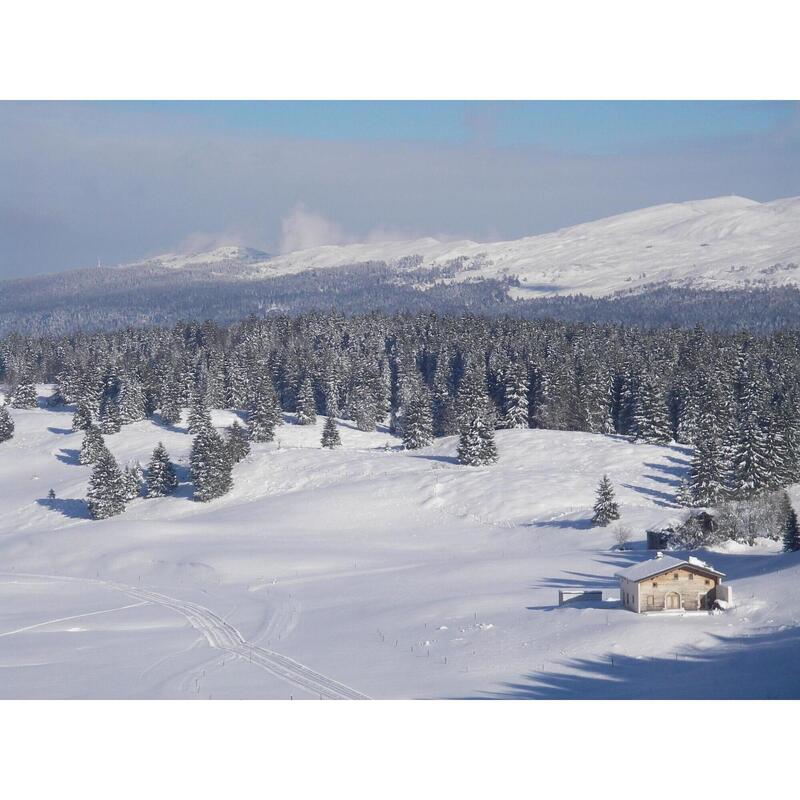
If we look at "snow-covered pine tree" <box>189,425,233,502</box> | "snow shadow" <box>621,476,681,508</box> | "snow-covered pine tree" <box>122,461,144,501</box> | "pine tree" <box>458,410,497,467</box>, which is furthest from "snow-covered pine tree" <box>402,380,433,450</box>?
"snow-covered pine tree" <box>122,461,144,501</box>

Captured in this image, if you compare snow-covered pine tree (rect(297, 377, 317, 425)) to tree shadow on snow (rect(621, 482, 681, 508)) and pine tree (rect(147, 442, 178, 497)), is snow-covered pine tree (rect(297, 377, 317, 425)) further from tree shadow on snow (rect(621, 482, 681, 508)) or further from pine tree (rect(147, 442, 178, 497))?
tree shadow on snow (rect(621, 482, 681, 508))

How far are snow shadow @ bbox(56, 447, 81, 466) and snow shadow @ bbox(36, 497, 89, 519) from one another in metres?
11.5

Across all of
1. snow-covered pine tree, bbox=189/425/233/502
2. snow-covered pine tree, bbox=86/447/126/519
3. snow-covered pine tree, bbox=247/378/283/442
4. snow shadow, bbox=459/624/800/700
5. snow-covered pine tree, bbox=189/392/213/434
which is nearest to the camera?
snow shadow, bbox=459/624/800/700

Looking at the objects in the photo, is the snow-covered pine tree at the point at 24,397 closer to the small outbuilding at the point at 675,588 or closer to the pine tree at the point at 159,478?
the pine tree at the point at 159,478

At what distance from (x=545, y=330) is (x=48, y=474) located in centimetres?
6733

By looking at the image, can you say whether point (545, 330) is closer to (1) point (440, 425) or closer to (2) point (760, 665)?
(1) point (440, 425)

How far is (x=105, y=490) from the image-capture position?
2822 inches

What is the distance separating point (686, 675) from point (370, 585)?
69.7ft

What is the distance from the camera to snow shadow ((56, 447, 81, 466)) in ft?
292

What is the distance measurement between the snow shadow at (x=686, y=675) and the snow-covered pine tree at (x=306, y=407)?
2666 inches

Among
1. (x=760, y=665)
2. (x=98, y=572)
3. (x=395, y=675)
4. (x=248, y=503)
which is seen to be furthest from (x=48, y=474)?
(x=760, y=665)

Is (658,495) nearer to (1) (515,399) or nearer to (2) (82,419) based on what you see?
(1) (515,399)

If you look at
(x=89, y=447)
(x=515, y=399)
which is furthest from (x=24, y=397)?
(x=515, y=399)

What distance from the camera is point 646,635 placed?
1411 inches
